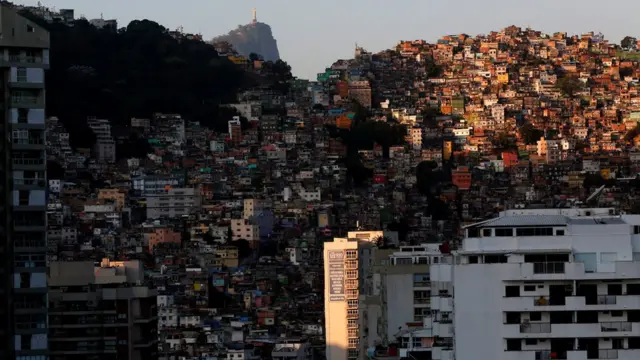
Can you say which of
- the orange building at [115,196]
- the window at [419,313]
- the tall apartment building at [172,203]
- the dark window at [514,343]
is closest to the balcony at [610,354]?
the dark window at [514,343]

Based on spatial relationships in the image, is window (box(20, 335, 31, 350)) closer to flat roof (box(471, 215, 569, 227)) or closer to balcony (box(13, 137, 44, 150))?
balcony (box(13, 137, 44, 150))

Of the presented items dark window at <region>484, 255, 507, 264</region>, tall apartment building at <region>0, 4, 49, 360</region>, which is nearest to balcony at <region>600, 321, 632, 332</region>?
dark window at <region>484, 255, 507, 264</region>

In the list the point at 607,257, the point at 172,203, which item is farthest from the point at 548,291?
the point at 172,203

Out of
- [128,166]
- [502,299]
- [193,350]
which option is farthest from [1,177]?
[128,166]

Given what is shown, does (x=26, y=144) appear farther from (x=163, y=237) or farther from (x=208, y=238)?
(x=208, y=238)

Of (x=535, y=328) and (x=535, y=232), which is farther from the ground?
(x=535, y=232)

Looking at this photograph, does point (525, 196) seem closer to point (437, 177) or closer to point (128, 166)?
point (437, 177)
